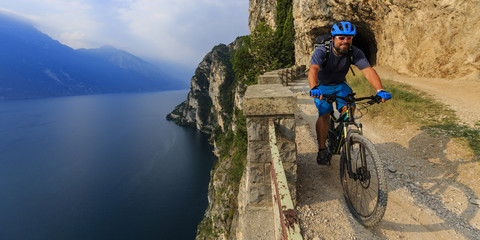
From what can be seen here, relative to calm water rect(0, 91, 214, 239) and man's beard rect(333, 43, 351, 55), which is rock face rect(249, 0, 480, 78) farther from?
calm water rect(0, 91, 214, 239)

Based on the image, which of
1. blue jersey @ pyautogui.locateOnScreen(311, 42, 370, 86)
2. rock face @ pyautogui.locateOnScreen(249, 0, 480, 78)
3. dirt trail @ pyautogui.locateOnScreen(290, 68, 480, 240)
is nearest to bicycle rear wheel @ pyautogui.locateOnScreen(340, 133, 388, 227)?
dirt trail @ pyautogui.locateOnScreen(290, 68, 480, 240)

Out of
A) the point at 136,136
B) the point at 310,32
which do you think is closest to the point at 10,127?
the point at 136,136

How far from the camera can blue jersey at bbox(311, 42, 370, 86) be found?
3.21 metres

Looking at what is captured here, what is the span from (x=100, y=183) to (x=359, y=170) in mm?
70040

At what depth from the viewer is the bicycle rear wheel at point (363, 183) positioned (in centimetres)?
243

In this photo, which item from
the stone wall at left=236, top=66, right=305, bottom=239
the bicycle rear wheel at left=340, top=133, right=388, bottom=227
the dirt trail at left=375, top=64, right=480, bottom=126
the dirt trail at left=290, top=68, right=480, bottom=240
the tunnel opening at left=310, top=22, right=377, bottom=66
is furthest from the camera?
the tunnel opening at left=310, top=22, right=377, bottom=66

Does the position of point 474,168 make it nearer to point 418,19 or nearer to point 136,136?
point 418,19

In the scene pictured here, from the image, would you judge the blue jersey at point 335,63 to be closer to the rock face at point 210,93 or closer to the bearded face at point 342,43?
the bearded face at point 342,43

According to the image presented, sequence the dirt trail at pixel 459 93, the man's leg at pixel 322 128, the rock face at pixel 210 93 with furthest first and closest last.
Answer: the rock face at pixel 210 93
the dirt trail at pixel 459 93
the man's leg at pixel 322 128

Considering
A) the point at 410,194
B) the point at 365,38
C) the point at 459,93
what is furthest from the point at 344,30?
the point at 365,38

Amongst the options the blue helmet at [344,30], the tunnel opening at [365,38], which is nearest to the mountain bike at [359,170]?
the blue helmet at [344,30]

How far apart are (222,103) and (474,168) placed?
316ft

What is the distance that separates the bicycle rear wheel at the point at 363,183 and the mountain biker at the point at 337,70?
2.14 ft

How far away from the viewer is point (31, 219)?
149 ft
